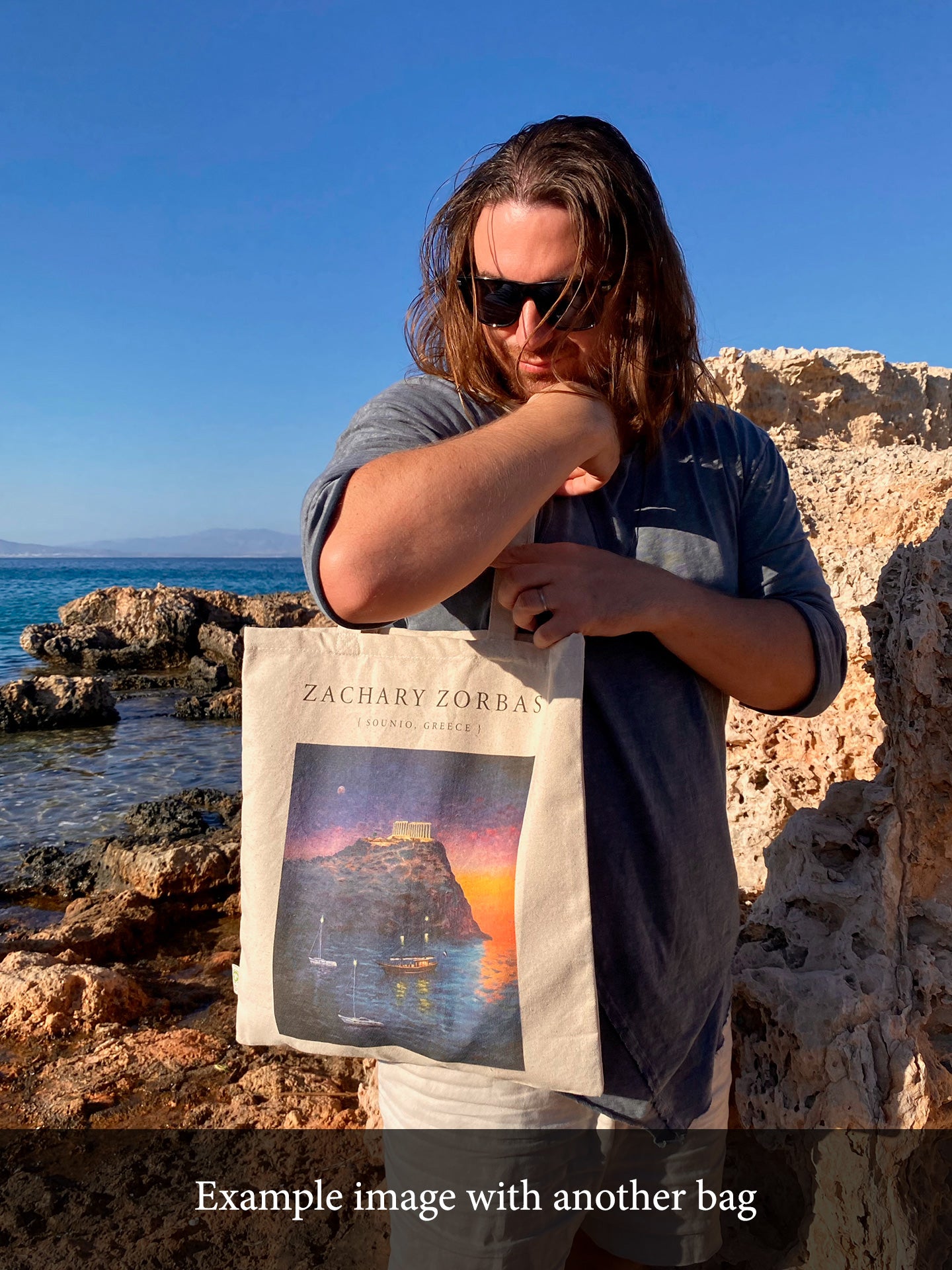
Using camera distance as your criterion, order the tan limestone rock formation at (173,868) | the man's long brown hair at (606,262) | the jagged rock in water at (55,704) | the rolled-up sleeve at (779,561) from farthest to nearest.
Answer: the jagged rock in water at (55,704)
the tan limestone rock formation at (173,868)
the rolled-up sleeve at (779,561)
the man's long brown hair at (606,262)

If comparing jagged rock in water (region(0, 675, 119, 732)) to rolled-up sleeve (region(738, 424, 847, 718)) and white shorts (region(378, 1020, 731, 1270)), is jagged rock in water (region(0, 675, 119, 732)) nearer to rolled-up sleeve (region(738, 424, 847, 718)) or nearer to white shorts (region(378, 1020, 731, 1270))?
white shorts (region(378, 1020, 731, 1270))

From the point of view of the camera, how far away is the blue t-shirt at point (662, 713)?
1.29 meters

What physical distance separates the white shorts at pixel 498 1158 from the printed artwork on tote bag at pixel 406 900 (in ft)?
0.46

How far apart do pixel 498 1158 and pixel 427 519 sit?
969mm

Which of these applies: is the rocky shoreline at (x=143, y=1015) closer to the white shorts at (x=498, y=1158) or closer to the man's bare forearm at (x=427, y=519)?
the white shorts at (x=498, y=1158)

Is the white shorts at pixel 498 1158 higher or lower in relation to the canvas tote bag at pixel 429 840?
lower

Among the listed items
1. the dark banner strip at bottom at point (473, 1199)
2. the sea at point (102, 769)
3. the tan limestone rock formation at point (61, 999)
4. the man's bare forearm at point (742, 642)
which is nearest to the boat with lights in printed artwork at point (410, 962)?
the dark banner strip at bottom at point (473, 1199)

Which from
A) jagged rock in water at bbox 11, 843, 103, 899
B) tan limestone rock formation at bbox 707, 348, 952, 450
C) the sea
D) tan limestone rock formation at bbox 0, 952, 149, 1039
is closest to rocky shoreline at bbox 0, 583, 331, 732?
the sea

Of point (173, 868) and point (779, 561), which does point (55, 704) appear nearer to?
point (173, 868)

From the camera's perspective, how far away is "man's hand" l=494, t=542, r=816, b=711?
1140 mm

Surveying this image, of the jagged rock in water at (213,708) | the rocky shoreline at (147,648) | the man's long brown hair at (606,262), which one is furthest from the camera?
the jagged rock in water at (213,708)

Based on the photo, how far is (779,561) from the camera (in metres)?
1.51

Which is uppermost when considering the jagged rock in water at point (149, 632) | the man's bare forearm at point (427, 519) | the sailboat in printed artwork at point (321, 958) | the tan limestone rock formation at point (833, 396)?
the tan limestone rock formation at point (833, 396)

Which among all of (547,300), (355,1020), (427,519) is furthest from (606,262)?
(355,1020)
